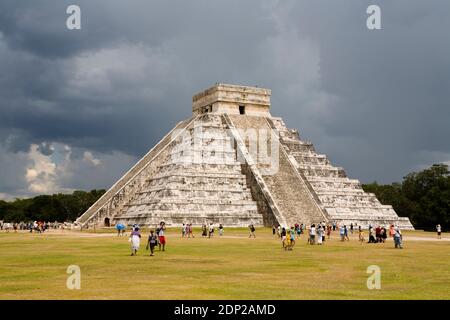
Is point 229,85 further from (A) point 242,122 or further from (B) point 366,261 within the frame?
(B) point 366,261

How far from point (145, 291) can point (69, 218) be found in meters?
89.2

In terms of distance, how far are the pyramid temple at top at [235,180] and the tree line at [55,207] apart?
151 feet

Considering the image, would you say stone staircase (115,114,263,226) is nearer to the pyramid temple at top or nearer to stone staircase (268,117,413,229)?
the pyramid temple at top

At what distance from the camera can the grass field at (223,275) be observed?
1231cm

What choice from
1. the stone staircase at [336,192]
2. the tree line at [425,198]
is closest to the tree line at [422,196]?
the tree line at [425,198]

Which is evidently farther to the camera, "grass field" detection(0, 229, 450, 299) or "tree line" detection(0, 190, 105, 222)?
"tree line" detection(0, 190, 105, 222)

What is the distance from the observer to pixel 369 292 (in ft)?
41.5

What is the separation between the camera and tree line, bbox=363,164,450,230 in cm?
6412

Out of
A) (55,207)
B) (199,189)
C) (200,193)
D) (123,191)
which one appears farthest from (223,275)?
(55,207)

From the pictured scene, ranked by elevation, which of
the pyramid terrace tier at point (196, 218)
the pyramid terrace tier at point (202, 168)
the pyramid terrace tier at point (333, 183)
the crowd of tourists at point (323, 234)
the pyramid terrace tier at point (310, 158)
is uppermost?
the pyramid terrace tier at point (310, 158)

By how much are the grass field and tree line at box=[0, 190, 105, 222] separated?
253 feet

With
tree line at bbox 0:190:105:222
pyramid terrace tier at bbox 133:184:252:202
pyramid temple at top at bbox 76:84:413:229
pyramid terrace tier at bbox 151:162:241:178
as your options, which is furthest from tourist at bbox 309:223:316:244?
tree line at bbox 0:190:105:222

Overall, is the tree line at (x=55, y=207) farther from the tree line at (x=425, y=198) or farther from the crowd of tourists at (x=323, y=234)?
the crowd of tourists at (x=323, y=234)

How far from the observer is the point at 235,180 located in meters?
47.5
